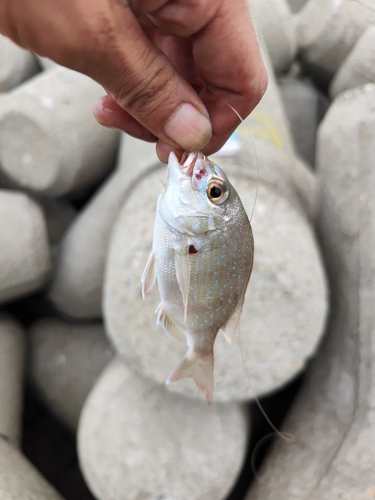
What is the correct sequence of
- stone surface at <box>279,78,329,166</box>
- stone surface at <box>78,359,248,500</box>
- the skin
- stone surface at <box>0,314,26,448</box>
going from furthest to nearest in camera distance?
1. stone surface at <box>279,78,329,166</box>
2. stone surface at <box>0,314,26,448</box>
3. stone surface at <box>78,359,248,500</box>
4. the skin

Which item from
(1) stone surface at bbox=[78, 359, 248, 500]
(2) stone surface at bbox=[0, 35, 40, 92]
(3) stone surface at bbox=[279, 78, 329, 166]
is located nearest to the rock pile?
(1) stone surface at bbox=[78, 359, 248, 500]

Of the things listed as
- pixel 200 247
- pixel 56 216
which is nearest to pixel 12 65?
pixel 56 216

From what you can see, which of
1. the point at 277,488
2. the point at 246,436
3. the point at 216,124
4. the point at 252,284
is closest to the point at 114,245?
the point at 252,284

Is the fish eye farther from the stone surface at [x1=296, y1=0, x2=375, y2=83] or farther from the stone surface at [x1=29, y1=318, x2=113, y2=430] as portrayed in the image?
the stone surface at [x1=296, y1=0, x2=375, y2=83]

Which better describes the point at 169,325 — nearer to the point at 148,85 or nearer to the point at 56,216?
the point at 148,85

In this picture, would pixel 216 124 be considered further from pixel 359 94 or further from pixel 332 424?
pixel 332 424

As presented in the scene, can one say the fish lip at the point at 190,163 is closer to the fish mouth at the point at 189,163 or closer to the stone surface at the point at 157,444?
the fish mouth at the point at 189,163

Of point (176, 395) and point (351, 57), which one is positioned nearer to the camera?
point (176, 395)
